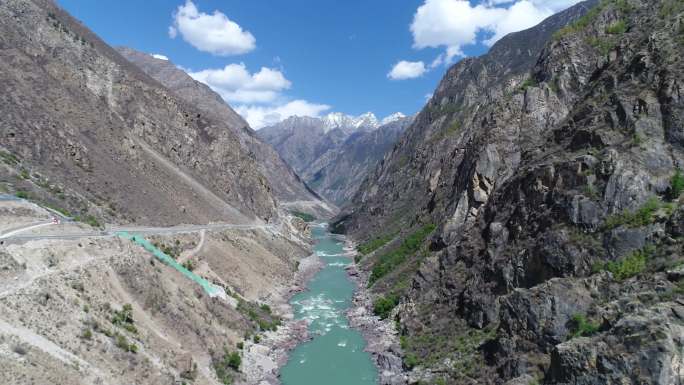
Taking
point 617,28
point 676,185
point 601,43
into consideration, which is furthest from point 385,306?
point 617,28

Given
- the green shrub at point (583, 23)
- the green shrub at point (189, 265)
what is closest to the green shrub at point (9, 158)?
the green shrub at point (189, 265)

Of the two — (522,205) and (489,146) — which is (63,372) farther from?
(489,146)

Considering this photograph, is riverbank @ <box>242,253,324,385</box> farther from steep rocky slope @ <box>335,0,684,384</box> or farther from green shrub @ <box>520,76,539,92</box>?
green shrub @ <box>520,76,539,92</box>

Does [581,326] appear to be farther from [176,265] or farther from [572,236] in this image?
[176,265]

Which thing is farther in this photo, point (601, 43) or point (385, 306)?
point (601, 43)

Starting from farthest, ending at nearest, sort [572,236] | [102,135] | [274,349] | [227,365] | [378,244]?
[378,244], [102,135], [274,349], [227,365], [572,236]

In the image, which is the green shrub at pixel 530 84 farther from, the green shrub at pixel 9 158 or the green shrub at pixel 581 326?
the green shrub at pixel 9 158
